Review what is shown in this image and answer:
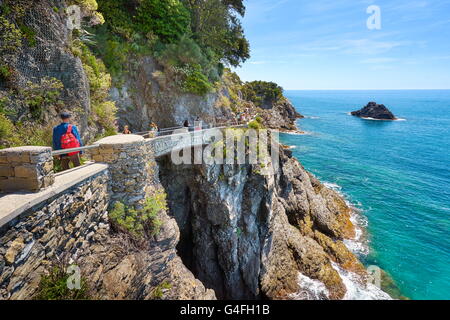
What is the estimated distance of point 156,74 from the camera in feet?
62.5

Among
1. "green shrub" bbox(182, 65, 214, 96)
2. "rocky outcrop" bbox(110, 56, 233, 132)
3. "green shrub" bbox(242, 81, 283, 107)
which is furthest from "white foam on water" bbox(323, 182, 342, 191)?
"green shrub" bbox(242, 81, 283, 107)

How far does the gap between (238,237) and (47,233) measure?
42.7 ft

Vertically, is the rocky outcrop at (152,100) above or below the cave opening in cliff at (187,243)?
above

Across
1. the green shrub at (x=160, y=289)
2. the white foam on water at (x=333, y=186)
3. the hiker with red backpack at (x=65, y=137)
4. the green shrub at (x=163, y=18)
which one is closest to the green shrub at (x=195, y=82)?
the green shrub at (x=163, y=18)

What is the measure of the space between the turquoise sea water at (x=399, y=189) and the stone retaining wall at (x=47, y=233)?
24.5 metres

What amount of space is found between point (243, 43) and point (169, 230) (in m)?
24.8

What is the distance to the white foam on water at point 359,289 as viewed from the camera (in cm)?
1739

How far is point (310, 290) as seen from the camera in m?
16.7

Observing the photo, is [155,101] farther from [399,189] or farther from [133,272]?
[399,189]

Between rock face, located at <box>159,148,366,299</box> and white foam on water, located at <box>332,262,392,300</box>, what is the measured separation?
0.68 metres

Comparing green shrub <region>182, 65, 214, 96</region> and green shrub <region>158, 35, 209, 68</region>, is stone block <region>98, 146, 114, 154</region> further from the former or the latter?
green shrub <region>158, 35, 209, 68</region>

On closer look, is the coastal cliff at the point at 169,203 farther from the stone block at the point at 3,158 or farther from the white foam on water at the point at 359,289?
the stone block at the point at 3,158

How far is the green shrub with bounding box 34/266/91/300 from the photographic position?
4613 mm

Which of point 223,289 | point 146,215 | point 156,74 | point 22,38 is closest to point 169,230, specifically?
point 146,215
